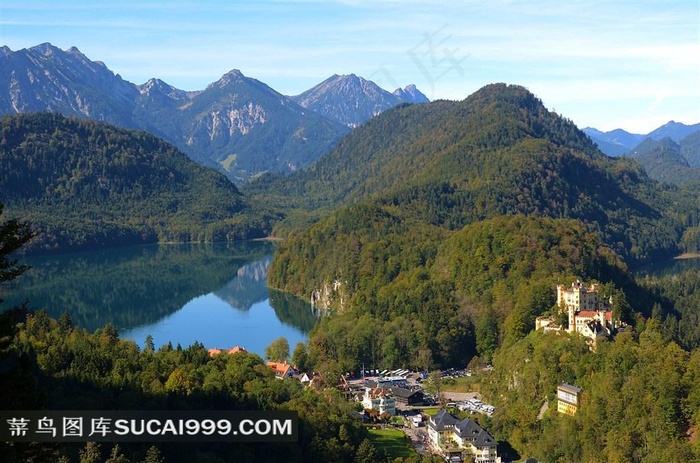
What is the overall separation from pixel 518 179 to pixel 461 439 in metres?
91.6

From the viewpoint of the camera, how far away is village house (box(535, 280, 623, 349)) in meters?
48.6

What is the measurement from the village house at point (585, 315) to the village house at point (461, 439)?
30.6 ft

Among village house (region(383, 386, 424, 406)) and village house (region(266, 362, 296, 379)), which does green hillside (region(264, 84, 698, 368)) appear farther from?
village house (region(383, 386, 424, 406))

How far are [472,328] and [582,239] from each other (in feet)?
55.9

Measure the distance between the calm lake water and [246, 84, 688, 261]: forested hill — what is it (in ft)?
80.8

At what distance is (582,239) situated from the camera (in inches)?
3007

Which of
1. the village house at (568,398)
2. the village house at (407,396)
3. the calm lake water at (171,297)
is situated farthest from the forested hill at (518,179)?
the village house at (568,398)

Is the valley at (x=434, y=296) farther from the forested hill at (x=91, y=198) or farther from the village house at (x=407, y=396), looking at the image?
the village house at (x=407, y=396)

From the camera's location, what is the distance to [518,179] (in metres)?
130

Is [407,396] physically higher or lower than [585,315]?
lower

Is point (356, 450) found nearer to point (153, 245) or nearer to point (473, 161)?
point (473, 161)

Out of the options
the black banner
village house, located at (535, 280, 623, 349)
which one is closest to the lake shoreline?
village house, located at (535, 280, 623, 349)

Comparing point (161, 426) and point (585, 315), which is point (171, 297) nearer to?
point (585, 315)

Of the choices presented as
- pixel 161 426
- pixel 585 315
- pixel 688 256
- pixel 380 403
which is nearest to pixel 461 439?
pixel 380 403
